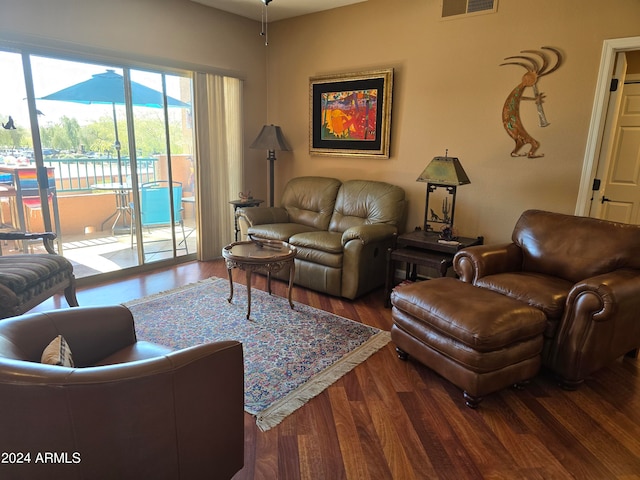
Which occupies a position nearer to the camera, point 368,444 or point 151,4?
point 368,444

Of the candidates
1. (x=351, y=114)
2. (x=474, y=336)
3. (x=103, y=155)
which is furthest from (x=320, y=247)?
(x=103, y=155)

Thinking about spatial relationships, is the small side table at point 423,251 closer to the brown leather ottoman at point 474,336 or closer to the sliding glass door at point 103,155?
the brown leather ottoman at point 474,336

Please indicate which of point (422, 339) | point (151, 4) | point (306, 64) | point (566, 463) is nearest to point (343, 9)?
point (306, 64)

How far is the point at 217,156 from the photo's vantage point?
185 inches

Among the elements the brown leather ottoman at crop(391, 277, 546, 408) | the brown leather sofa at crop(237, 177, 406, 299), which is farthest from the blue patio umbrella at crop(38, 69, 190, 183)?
the brown leather ottoman at crop(391, 277, 546, 408)

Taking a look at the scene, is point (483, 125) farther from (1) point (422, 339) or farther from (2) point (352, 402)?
(2) point (352, 402)

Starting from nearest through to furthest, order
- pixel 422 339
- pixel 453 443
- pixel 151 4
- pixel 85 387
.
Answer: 1. pixel 85 387
2. pixel 453 443
3. pixel 422 339
4. pixel 151 4

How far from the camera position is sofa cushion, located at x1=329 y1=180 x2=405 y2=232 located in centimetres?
387

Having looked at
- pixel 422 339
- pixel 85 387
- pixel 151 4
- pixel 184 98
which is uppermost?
pixel 151 4

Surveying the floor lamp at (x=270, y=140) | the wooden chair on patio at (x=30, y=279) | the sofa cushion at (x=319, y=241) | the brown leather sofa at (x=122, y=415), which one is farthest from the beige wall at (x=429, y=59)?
the brown leather sofa at (x=122, y=415)

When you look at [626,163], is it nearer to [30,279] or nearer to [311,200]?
[311,200]

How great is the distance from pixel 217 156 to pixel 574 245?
373cm

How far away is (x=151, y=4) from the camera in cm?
386

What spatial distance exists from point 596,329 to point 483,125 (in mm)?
2058
